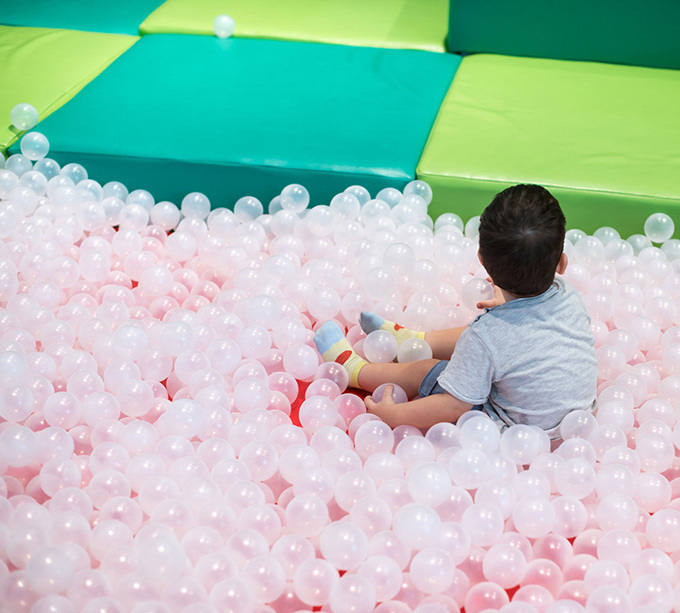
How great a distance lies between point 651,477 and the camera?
Result: 1309 millimetres

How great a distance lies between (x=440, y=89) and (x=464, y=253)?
770mm

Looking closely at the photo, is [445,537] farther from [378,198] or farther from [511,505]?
[378,198]

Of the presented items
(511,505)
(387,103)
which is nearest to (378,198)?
(387,103)

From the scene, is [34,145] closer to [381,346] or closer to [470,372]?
[381,346]

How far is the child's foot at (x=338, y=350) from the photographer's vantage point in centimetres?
162

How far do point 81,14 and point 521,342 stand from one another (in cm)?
229

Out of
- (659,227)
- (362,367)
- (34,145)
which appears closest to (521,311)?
(362,367)

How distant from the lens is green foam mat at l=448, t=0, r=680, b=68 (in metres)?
2.45

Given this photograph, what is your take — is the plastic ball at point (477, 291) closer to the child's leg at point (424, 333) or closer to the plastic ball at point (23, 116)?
the child's leg at point (424, 333)

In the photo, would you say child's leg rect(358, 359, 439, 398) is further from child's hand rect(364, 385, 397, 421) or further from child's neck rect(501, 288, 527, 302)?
child's neck rect(501, 288, 527, 302)

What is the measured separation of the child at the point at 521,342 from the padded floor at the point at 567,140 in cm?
60

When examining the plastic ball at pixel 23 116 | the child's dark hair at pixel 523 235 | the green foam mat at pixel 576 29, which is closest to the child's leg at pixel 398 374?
the child's dark hair at pixel 523 235

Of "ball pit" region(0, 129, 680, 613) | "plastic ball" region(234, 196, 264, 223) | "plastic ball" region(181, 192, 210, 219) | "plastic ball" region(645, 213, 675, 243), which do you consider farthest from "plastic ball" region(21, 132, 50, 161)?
"plastic ball" region(645, 213, 675, 243)

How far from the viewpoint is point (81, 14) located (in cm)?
292
